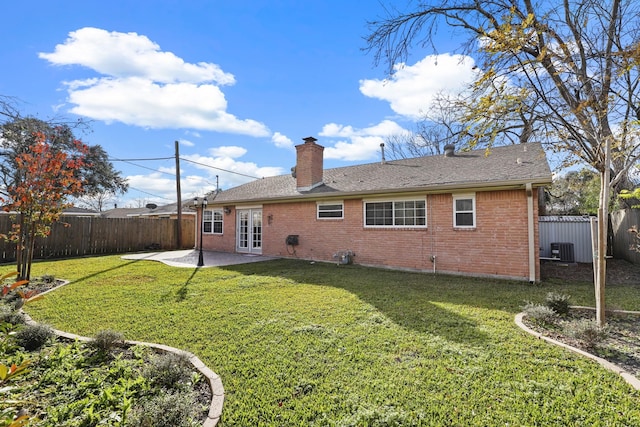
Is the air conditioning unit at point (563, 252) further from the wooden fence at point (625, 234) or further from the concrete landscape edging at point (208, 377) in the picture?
the concrete landscape edging at point (208, 377)

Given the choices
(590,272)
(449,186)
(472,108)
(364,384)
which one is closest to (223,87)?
(449,186)

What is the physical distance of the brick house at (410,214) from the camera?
8.13 meters

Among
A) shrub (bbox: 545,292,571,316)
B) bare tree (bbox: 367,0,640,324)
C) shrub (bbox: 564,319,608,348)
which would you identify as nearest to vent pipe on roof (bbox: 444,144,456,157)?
bare tree (bbox: 367,0,640,324)

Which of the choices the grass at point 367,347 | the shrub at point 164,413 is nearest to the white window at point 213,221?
the grass at point 367,347

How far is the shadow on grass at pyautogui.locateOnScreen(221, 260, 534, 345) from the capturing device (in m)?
4.68

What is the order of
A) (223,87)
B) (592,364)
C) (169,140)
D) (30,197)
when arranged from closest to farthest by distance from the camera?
(592,364), (30,197), (223,87), (169,140)

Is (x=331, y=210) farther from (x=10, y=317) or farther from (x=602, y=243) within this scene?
(x=10, y=317)

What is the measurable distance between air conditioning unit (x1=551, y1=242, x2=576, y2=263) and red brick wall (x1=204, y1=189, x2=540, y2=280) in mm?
5681

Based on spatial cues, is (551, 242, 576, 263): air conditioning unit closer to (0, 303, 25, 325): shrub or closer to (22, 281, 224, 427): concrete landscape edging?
(22, 281, 224, 427): concrete landscape edging

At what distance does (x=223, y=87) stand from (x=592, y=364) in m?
12.8

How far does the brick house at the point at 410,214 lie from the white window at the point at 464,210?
1.1 inches

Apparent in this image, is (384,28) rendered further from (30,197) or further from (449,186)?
(30,197)

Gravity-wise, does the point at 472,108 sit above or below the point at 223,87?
below

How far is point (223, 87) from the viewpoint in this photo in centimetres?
1195
